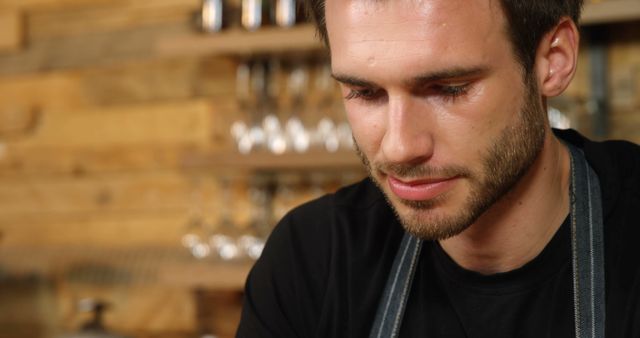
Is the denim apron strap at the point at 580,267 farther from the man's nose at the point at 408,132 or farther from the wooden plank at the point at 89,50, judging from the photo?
the wooden plank at the point at 89,50

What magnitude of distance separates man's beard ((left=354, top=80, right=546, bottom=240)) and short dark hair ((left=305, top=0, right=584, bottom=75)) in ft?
0.14

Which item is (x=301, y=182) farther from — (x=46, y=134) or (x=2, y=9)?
(x=2, y=9)

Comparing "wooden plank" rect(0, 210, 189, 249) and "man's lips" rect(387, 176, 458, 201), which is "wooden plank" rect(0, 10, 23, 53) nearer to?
"wooden plank" rect(0, 210, 189, 249)

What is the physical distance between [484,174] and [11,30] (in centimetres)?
253

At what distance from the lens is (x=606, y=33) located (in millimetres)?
2504

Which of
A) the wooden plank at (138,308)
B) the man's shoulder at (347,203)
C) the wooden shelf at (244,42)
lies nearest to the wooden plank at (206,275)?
the wooden plank at (138,308)

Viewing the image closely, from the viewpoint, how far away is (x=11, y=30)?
3330mm

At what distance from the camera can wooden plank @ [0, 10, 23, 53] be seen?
3316 mm

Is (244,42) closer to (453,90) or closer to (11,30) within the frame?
(11,30)

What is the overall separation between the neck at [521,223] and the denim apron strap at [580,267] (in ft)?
0.12

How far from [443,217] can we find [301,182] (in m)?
1.59

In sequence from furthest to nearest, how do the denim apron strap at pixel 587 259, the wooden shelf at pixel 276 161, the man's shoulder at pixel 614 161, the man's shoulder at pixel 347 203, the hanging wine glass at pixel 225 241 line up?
the hanging wine glass at pixel 225 241 → the wooden shelf at pixel 276 161 → the man's shoulder at pixel 347 203 → the man's shoulder at pixel 614 161 → the denim apron strap at pixel 587 259

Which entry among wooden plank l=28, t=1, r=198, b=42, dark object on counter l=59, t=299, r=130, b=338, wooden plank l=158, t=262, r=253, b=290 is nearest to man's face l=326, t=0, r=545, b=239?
wooden plank l=158, t=262, r=253, b=290

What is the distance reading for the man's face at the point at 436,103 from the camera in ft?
3.90
